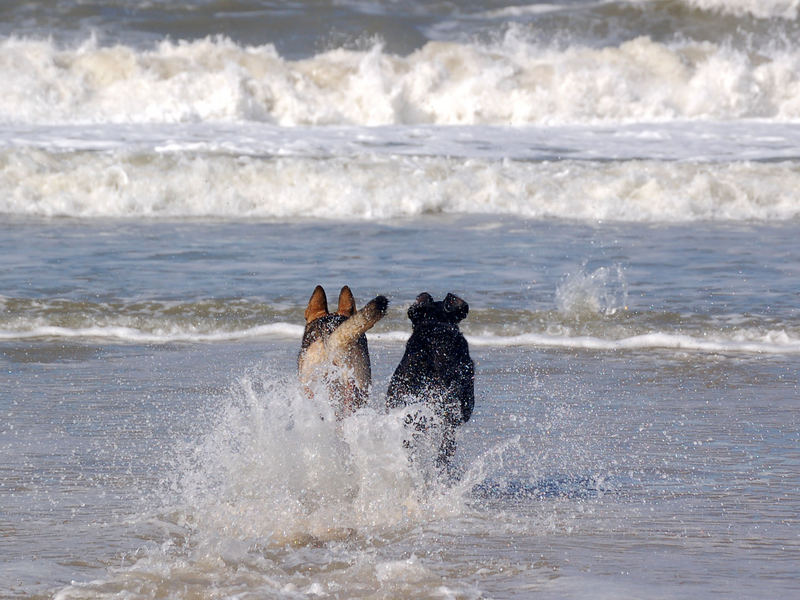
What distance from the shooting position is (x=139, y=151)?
17922 mm

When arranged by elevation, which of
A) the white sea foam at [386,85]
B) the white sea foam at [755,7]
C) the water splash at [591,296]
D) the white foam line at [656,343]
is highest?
the white sea foam at [755,7]

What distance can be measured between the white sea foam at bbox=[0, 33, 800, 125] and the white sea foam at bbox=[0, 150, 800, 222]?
307 inches

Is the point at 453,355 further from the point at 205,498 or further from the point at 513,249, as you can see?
the point at 513,249

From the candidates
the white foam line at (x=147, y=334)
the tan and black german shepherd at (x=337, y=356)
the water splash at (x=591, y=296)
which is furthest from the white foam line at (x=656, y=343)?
the tan and black german shepherd at (x=337, y=356)

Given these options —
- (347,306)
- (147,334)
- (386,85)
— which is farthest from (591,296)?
(386,85)

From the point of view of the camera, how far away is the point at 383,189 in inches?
617

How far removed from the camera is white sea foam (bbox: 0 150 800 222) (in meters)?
15.2

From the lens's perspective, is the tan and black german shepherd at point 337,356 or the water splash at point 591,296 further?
the water splash at point 591,296

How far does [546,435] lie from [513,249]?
606 cm

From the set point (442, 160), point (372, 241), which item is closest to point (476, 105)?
point (442, 160)

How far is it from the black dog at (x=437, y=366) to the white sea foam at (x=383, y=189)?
33.7 feet

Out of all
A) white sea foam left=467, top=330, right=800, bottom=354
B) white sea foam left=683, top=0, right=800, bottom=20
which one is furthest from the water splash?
white sea foam left=683, top=0, right=800, bottom=20

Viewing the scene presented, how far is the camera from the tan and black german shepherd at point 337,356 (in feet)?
14.6

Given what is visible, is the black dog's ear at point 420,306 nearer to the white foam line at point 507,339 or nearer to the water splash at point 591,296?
the white foam line at point 507,339
